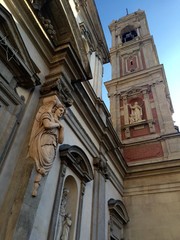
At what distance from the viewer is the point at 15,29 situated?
409 cm

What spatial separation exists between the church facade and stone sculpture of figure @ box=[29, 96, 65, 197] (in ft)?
0.06

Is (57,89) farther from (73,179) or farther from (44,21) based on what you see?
(73,179)

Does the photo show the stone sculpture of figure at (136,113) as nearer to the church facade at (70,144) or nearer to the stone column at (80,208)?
the church facade at (70,144)

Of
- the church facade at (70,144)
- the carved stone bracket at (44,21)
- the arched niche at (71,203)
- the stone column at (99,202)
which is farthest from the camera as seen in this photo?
the stone column at (99,202)

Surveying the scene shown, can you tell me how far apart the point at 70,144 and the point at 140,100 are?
798 centimetres

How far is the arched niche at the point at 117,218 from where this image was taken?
7.24 metres

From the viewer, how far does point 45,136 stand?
3.95m

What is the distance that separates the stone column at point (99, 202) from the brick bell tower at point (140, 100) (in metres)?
3.60

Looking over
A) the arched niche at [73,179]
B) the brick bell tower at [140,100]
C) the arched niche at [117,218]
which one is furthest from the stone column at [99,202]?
the brick bell tower at [140,100]

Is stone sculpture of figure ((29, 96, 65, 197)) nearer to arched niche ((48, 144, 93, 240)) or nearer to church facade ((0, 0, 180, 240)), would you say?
church facade ((0, 0, 180, 240))

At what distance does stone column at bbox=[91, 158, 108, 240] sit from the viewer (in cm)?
578

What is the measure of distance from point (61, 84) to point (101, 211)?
3509 millimetres

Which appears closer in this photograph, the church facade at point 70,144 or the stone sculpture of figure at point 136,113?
the church facade at point 70,144

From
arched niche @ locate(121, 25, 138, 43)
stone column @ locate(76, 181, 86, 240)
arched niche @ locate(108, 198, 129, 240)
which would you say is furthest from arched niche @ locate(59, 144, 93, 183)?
arched niche @ locate(121, 25, 138, 43)
